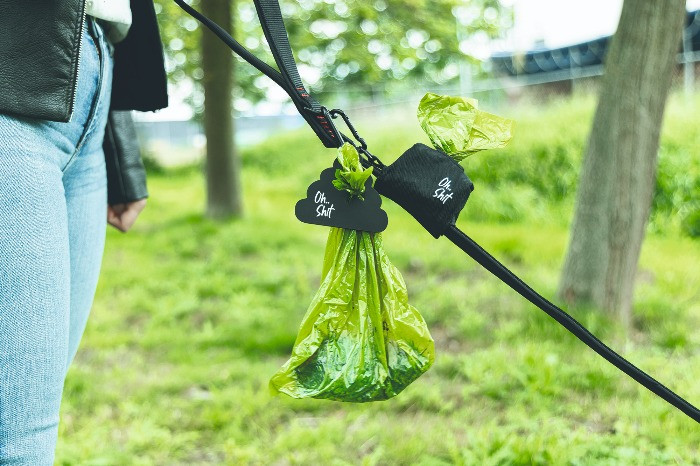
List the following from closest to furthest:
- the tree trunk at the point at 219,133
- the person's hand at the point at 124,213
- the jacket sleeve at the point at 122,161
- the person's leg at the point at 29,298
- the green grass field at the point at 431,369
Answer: the person's leg at the point at 29,298
the jacket sleeve at the point at 122,161
the person's hand at the point at 124,213
the green grass field at the point at 431,369
the tree trunk at the point at 219,133

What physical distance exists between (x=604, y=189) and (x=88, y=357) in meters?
3.10

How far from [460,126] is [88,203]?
0.79m

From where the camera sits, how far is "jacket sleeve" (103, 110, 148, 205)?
1767mm

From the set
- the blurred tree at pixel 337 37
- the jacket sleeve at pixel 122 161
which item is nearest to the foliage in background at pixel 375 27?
the blurred tree at pixel 337 37

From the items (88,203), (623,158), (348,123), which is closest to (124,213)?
(88,203)

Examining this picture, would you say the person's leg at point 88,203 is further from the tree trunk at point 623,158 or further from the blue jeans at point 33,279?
the tree trunk at point 623,158

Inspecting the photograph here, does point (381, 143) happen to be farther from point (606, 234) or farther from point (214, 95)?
point (606, 234)

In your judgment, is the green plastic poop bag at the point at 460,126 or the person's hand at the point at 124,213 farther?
the person's hand at the point at 124,213

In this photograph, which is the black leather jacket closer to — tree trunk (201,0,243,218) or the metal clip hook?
the metal clip hook

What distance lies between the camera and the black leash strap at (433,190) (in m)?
1.19

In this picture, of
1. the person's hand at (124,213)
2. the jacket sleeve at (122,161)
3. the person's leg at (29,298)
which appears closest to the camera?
the person's leg at (29,298)

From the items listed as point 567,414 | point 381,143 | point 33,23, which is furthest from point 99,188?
point 381,143

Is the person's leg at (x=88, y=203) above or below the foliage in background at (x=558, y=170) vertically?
above

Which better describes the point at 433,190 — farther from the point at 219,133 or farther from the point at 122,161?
the point at 219,133
